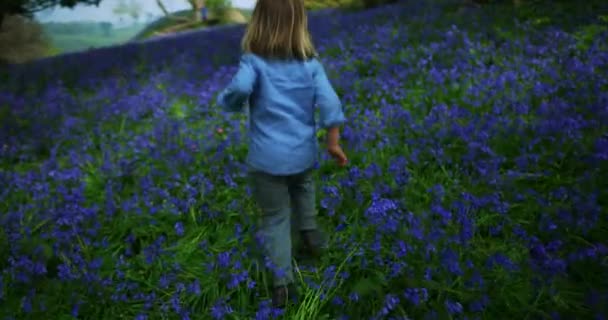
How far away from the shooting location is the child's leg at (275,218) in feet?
8.63

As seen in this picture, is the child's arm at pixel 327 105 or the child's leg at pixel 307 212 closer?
the child's arm at pixel 327 105

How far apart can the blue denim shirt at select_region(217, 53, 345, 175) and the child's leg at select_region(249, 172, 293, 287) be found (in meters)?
0.11

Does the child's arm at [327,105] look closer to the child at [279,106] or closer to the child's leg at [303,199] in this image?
the child at [279,106]

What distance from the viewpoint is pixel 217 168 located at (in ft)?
13.2

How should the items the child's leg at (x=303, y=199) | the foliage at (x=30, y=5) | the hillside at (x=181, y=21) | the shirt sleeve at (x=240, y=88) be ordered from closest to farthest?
the shirt sleeve at (x=240, y=88), the child's leg at (x=303, y=199), the foliage at (x=30, y=5), the hillside at (x=181, y=21)

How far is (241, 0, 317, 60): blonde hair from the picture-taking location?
2.46 m

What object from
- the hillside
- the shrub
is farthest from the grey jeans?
the hillside

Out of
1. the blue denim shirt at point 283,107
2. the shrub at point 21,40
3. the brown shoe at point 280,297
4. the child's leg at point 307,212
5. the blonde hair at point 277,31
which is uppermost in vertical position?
the blonde hair at point 277,31

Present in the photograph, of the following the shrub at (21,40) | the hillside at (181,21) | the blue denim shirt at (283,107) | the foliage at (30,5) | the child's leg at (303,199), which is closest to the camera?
the blue denim shirt at (283,107)

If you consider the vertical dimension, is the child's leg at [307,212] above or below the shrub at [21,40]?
above

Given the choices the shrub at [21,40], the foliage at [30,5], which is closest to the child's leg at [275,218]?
A: the foliage at [30,5]

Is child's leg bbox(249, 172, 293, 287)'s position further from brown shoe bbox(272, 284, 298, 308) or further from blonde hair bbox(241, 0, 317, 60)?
blonde hair bbox(241, 0, 317, 60)

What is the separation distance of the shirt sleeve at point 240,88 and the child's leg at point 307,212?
2.00 ft

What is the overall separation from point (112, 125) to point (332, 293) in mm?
4183
